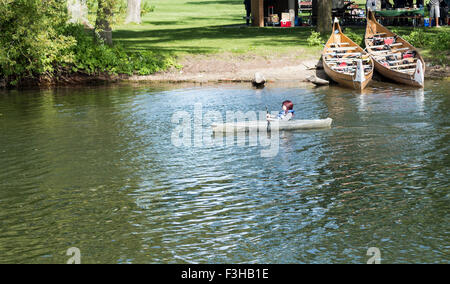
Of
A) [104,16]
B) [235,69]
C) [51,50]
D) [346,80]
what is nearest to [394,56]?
[346,80]

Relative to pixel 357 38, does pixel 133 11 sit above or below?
above

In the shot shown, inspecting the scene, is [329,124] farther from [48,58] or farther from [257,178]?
[48,58]

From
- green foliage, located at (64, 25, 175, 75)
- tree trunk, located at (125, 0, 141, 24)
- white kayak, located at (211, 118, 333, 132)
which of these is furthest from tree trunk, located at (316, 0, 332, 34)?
tree trunk, located at (125, 0, 141, 24)

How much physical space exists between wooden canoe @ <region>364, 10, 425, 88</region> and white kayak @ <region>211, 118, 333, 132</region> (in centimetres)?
981

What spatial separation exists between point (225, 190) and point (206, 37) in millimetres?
27922

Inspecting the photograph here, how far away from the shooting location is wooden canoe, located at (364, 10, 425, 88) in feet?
101

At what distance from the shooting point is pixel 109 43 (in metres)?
37.1

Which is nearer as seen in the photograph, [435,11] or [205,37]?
[435,11]

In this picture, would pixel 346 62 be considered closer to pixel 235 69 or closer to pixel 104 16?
pixel 235 69

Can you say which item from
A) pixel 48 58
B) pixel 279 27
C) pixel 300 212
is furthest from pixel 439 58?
pixel 300 212

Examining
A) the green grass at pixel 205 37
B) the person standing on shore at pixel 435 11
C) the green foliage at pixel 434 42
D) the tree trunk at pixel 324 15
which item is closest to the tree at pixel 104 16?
the green grass at pixel 205 37

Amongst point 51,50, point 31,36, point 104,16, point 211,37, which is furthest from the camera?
point 211,37

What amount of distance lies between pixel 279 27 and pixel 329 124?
25.3 metres

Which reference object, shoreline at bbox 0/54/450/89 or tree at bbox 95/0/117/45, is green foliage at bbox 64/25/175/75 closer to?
shoreline at bbox 0/54/450/89
